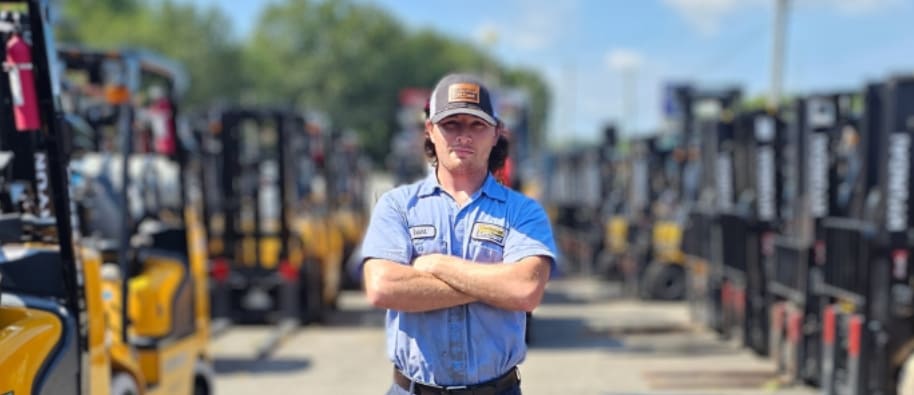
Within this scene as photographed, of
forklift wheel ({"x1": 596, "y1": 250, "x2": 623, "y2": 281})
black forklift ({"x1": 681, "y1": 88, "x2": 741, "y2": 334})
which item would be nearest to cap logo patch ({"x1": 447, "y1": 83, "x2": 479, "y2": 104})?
black forklift ({"x1": 681, "y1": 88, "x2": 741, "y2": 334})

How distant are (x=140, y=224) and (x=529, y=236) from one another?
4865 mm

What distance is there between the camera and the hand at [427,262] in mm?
3449

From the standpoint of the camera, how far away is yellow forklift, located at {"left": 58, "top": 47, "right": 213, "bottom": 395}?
22.0 feet

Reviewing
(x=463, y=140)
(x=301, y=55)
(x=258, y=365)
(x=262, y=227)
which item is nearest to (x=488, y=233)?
(x=463, y=140)

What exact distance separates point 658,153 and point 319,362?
872 centimetres

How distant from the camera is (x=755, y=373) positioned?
10.2 metres

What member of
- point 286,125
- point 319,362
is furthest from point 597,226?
point 319,362

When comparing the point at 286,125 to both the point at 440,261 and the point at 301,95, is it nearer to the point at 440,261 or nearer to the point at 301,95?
the point at 440,261

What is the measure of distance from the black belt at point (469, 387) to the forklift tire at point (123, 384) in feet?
9.67

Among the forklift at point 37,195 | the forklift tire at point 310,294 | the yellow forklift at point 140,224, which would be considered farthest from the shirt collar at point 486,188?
the forklift tire at point 310,294

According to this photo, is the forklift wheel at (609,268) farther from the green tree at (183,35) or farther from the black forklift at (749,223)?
the green tree at (183,35)

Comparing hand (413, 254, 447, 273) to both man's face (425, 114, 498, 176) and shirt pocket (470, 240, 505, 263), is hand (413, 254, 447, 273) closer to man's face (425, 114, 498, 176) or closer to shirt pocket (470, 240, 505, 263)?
shirt pocket (470, 240, 505, 263)

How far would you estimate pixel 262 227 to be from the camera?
14.2 m

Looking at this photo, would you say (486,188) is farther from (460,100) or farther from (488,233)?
(460,100)
